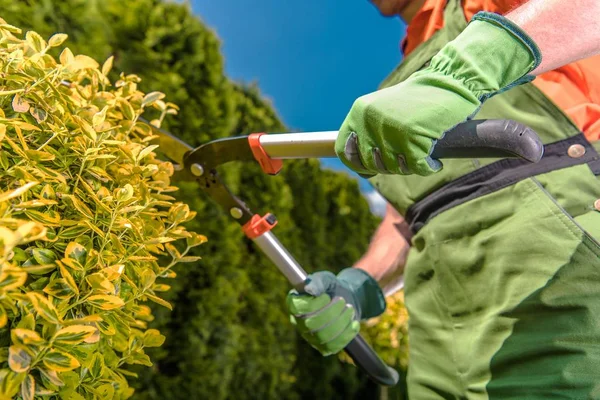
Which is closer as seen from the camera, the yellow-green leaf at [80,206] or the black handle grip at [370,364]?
the yellow-green leaf at [80,206]

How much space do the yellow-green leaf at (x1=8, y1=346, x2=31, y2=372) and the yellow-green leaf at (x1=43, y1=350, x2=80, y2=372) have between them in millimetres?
34

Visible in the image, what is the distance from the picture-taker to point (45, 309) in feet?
2.31

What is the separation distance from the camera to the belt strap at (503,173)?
1.33 metres

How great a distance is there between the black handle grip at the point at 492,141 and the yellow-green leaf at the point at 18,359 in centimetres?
77

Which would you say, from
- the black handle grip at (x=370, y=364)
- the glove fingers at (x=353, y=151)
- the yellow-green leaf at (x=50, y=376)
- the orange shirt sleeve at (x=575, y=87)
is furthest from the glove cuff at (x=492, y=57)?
the black handle grip at (x=370, y=364)

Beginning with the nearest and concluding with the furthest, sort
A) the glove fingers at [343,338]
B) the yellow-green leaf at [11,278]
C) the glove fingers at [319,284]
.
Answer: the yellow-green leaf at [11,278]
the glove fingers at [319,284]
the glove fingers at [343,338]

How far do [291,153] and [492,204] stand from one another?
581mm

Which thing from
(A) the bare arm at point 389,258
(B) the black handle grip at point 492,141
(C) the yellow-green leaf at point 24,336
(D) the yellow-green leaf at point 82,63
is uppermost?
(D) the yellow-green leaf at point 82,63

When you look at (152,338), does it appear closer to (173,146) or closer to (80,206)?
(80,206)

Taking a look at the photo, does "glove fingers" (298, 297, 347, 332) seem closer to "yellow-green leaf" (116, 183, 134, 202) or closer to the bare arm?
the bare arm

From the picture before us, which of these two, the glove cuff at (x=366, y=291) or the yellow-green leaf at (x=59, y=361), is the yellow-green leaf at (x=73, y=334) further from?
the glove cuff at (x=366, y=291)

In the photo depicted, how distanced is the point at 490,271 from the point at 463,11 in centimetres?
73

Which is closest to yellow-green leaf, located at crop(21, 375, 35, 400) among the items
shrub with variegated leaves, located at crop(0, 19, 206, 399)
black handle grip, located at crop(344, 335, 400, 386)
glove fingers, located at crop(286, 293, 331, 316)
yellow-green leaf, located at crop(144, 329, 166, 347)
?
shrub with variegated leaves, located at crop(0, 19, 206, 399)

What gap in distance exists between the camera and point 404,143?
0.98 metres
